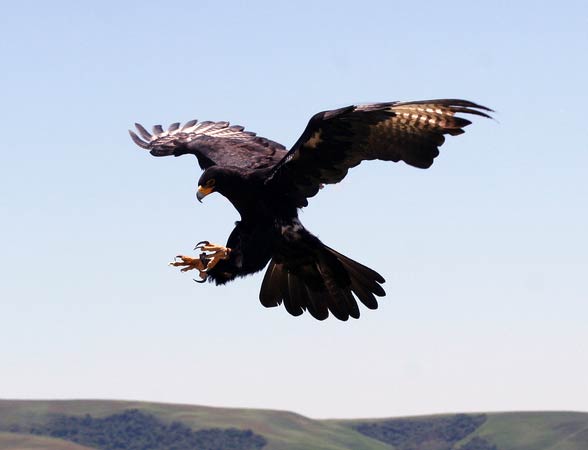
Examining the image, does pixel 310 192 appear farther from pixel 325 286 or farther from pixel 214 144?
pixel 214 144

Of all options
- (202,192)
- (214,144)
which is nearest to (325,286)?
(202,192)

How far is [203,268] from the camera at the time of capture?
1659 centimetres

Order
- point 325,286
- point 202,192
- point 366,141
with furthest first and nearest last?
point 325,286 → point 202,192 → point 366,141

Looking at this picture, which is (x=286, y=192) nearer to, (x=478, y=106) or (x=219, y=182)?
(x=219, y=182)

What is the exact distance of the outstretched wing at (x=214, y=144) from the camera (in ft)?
60.2

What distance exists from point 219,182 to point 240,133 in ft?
16.7

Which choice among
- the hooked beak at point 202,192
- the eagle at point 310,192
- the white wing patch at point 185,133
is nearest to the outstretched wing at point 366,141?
the eagle at point 310,192

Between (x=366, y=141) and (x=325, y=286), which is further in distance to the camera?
(x=325, y=286)

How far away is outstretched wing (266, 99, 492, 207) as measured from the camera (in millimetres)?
15727

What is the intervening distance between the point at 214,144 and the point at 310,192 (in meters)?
4.03

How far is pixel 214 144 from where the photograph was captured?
66.5ft

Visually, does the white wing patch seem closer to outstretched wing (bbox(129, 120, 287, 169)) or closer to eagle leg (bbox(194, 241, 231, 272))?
outstretched wing (bbox(129, 120, 287, 169))

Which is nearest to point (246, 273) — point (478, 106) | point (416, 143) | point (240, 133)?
point (416, 143)

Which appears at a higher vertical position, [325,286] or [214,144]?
[214,144]
